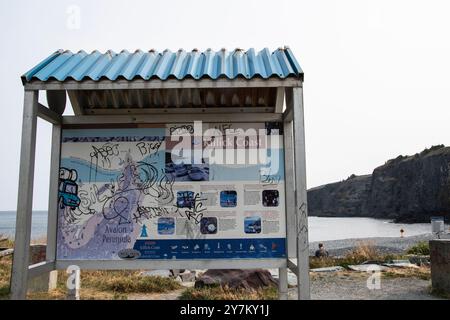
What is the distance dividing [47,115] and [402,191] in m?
85.3

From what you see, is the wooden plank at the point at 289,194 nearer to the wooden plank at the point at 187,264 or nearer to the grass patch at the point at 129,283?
the wooden plank at the point at 187,264

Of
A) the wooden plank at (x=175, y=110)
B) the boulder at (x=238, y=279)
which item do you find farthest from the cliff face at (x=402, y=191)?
the wooden plank at (x=175, y=110)

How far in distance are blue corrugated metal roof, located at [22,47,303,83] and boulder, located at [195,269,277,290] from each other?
191 inches

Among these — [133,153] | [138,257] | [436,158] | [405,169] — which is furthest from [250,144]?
[405,169]

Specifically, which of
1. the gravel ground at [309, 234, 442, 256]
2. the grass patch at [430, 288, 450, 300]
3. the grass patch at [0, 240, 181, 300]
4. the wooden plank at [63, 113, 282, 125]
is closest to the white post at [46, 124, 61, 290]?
the wooden plank at [63, 113, 282, 125]

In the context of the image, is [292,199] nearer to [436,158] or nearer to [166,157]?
[166,157]

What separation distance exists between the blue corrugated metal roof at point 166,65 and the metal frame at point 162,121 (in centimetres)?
8

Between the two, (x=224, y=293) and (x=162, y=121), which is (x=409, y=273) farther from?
(x=162, y=121)

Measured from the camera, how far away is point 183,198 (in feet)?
16.6

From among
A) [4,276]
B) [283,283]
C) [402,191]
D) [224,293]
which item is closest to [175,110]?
[283,283]

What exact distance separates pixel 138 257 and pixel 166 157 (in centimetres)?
136

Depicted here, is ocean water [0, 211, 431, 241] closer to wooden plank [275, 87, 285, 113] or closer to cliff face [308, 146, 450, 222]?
cliff face [308, 146, 450, 222]

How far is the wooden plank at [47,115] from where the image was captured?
457 centimetres
